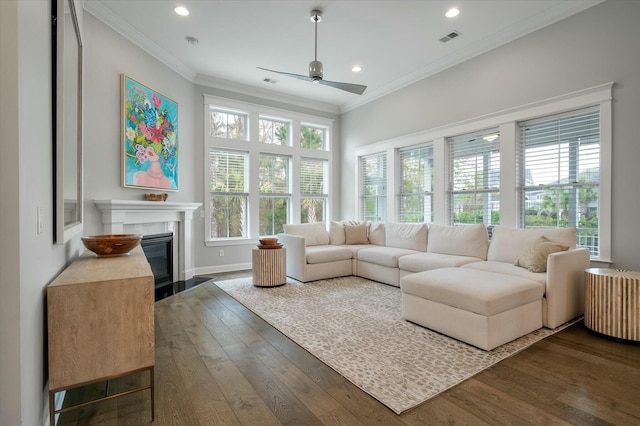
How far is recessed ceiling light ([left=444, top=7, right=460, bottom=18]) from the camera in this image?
3568mm

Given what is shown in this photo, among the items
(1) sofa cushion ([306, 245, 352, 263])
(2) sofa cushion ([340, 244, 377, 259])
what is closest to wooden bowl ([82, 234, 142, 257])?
(1) sofa cushion ([306, 245, 352, 263])

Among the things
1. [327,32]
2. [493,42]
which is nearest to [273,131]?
[327,32]

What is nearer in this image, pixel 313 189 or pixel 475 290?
pixel 475 290

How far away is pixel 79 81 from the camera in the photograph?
246 cm

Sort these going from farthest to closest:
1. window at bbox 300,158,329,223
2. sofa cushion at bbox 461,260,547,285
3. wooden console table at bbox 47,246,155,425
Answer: window at bbox 300,158,329,223 → sofa cushion at bbox 461,260,547,285 → wooden console table at bbox 47,246,155,425

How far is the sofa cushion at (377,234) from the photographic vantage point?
546cm

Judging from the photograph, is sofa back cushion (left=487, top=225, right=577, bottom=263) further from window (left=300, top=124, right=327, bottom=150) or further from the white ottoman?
window (left=300, top=124, right=327, bottom=150)

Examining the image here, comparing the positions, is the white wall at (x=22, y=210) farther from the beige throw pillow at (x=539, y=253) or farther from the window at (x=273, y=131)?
the window at (x=273, y=131)

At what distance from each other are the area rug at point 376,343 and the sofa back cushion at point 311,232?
1.24 m

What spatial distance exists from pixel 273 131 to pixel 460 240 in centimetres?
Result: 402

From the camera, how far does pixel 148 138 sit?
434 cm

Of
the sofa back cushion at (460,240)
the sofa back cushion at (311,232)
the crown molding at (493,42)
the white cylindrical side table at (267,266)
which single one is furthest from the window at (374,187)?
the white cylindrical side table at (267,266)

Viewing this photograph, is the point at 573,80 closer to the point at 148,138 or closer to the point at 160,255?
the point at 148,138

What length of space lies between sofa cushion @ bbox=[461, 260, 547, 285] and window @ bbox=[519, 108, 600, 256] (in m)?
0.90
